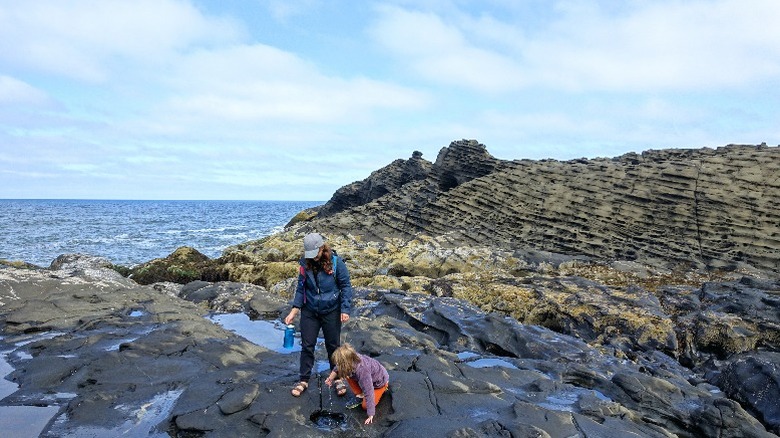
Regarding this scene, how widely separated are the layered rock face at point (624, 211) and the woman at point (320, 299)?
75.1 ft

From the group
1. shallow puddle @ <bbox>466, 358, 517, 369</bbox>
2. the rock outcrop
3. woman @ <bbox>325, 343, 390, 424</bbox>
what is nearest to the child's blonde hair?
woman @ <bbox>325, 343, 390, 424</bbox>

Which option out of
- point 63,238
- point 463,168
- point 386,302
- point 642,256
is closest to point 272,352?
point 386,302

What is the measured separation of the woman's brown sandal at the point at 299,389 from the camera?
722cm

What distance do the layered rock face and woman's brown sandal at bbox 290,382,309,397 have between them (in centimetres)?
2331

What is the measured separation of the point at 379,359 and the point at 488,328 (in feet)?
16.1

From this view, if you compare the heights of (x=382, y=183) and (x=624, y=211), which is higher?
(x=382, y=183)

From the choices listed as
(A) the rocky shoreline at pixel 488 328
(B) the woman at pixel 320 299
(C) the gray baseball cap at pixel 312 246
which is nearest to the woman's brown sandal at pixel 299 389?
(B) the woman at pixel 320 299

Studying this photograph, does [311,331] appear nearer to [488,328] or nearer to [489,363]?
[489,363]

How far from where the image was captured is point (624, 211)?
94.9 feet

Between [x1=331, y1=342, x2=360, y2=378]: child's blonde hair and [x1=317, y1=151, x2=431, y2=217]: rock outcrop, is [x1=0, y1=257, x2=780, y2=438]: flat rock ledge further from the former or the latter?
[x1=317, y1=151, x2=431, y2=217]: rock outcrop

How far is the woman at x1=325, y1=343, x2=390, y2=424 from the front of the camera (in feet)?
21.4

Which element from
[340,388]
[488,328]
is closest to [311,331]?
[340,388]

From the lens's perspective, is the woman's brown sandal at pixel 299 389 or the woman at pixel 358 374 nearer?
the woman at pixel 358 374

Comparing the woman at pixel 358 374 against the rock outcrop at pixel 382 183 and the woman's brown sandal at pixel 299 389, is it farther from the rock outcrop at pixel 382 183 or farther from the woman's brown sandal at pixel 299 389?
the rock outcrop at pixel 382 183
